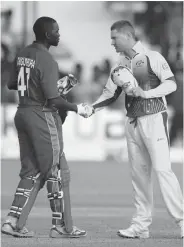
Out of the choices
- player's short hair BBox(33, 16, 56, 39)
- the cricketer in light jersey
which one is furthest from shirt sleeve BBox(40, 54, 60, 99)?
the cricketer in light jersey

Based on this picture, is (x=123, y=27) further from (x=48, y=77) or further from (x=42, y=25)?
(x=48, y=77)

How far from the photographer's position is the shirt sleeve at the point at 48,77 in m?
8.43

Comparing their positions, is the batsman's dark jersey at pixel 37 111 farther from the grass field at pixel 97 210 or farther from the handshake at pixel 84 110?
the grass field at pixel 97 210

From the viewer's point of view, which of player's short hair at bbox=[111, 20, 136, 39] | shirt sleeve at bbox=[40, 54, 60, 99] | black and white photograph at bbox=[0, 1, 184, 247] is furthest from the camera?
player's short hair at bbox=[111, 20, 136, 39]

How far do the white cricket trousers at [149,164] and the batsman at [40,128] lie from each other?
55cm

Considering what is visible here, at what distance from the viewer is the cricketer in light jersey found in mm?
8547

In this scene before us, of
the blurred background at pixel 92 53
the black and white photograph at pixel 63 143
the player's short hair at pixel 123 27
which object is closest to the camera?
the black and white photograph at pixel 63 143

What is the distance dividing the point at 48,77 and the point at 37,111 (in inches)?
13.6

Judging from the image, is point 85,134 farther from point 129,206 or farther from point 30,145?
point 30,145

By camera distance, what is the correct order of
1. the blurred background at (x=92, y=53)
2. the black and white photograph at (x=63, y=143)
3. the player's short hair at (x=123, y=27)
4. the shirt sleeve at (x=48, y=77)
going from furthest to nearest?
the blurred background at (x=92, y=53) → the player's short hair at (x=123, y=27) → the black and white photograph at (x=63, y=143) → the shirt sleeve at (x=48, y=77)

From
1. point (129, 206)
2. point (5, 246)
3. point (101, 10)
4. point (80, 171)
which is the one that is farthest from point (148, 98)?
point (101, 10)

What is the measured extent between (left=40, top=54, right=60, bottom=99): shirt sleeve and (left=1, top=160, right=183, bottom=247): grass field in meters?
1.30

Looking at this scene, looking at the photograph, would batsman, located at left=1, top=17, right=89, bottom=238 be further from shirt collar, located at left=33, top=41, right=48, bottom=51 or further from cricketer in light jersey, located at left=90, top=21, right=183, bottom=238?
cricketer in light jersey, located at left=90, top=21, right=183, bottom=238

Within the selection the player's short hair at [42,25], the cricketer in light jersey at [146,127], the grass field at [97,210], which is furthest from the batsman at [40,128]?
the cricketer in light jersey at [146,127]
